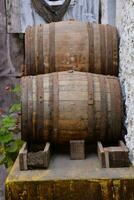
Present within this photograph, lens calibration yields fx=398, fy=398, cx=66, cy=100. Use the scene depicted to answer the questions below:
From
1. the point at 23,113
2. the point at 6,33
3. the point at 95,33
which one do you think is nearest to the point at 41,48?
the point at 95,33

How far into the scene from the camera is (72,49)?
3.42 metres

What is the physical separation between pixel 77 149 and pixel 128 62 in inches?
30.9

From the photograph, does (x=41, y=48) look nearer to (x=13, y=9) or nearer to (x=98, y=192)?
(x=98, y=192)

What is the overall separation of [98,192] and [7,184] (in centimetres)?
58

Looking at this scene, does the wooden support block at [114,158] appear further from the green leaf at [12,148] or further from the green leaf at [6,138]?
the green leaf at [6,138]

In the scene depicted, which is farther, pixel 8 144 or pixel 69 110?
pixel 8 144

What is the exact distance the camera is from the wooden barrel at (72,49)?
3432 millimetres

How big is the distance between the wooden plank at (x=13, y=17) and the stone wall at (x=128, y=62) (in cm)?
214

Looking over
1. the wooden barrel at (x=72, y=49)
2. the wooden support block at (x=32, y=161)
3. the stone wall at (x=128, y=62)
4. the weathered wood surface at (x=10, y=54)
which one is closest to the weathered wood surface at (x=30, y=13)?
the weathered wood surface at (x=10, y=54)

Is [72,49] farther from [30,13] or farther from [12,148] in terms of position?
[30,13]

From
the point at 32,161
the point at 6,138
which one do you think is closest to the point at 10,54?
the point at 6,138

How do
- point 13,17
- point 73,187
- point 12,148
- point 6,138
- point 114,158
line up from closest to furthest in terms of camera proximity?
point 73,187, point 114,158, point 12,148, point 6,138, point 13,17

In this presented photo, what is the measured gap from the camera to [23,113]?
3025 millimetres

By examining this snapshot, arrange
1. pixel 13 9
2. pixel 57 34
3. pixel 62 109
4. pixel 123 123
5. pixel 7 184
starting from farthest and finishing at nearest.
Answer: pixel 13 9
pixel 57 34
pixel 123 123
pixel 62 109
pixel 7 184
